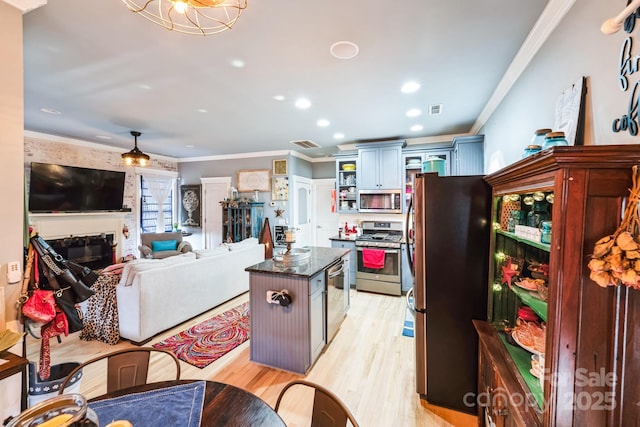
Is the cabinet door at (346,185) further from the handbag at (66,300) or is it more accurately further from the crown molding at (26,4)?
the crown molding at (26,4)

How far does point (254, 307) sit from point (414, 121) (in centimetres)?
338

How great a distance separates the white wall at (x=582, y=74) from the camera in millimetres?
1242

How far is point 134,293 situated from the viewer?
2859 millimetres

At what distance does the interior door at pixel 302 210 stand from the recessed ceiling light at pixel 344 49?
13.0 feet

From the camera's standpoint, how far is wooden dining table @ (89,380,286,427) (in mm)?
1037

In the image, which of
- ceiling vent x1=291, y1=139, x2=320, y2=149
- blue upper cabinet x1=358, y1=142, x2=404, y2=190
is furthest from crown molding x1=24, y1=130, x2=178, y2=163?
blue upper cabinet x1=358, y1=142, x2=404, y2=190

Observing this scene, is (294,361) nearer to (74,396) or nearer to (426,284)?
(426,284)

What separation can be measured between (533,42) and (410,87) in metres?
1.07

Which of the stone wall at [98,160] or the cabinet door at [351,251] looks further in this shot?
the cabinet door at [351,251]

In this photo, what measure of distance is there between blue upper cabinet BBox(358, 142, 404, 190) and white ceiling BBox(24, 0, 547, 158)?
763 mm

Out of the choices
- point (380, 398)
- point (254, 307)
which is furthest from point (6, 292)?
point (380, 398)

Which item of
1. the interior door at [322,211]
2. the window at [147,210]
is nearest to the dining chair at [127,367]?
the interior door at [322,211]

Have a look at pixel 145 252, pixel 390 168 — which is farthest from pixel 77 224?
pixel 390 168

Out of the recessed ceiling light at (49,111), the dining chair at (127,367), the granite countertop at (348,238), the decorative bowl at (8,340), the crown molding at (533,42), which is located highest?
the crown molding at (533,42)
